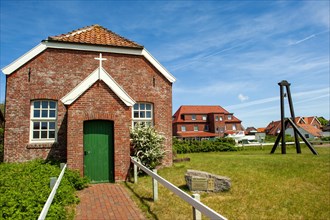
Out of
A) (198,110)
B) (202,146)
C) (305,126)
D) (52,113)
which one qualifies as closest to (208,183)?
(52,113)

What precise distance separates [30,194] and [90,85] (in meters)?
5.69

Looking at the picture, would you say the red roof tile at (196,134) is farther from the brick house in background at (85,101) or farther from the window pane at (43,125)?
the window pane at (43,125)

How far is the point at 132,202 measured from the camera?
7703mm

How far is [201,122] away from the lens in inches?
2402

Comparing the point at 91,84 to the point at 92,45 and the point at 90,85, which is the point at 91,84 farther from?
the point at 92,45

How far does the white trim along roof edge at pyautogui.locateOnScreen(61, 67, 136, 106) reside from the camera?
1061 centimetres

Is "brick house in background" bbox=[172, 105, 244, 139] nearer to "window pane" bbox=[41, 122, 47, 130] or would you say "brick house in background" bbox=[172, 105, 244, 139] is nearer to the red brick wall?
the red brick wall

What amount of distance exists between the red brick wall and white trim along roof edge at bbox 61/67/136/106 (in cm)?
19

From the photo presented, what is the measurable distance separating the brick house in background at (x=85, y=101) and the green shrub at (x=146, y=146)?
627 millimetres

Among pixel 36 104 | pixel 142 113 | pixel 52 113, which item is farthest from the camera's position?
pixel 142 113

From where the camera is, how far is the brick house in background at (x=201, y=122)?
58.4 m

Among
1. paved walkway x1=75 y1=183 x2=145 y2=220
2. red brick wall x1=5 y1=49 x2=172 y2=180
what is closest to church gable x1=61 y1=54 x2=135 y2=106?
red brick wall x1=5 y1=49 x2=172 y2=180

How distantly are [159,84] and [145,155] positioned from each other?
4357 millimetres

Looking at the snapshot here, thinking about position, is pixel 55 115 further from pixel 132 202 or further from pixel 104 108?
pixel 132 202
